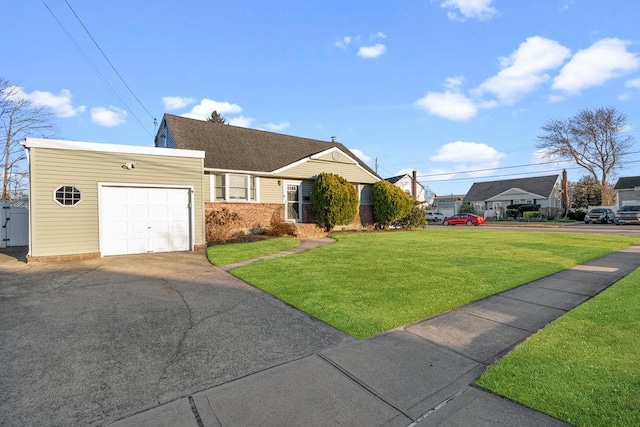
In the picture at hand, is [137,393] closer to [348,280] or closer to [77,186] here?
[348,280]

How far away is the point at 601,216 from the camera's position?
32.0 meters

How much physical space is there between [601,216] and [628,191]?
14.3 m

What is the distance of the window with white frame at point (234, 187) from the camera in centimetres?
1506

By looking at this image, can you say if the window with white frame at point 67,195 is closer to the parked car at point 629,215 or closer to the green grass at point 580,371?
the green grass at point 580,371

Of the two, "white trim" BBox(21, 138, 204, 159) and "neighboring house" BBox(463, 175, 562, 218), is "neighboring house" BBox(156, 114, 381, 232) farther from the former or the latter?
"neighboring house" BBox(463, 175, 562, 218)

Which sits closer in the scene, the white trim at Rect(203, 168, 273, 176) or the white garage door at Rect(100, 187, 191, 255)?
the white garage door at Rect(100, 187, 191, 255)

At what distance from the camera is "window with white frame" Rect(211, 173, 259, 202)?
15.1 metres

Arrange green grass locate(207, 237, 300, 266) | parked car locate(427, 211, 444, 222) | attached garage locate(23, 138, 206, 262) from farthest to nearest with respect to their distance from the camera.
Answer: parked car locate(427, 211, 444, 222)
green grass locate(207, 237, 300, 266)
attached garage locate(23, 138, 206, 262)

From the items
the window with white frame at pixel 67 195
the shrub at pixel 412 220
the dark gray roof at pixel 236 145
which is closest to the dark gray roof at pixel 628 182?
the shrub at pixel 412 220

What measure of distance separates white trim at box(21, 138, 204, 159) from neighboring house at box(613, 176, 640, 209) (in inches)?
2042

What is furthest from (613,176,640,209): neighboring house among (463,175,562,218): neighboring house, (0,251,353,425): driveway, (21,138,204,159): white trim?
(0,251,353,425): driveway

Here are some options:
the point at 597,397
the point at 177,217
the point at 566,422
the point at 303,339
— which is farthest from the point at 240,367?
the point at 177,217

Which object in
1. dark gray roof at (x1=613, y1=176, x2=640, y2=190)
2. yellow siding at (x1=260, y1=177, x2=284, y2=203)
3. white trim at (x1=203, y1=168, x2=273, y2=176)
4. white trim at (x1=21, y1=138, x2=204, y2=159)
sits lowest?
yellow siding at (x1=260, y1=177, x2=284, y2=203)

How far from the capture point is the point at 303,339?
4.12 metres
